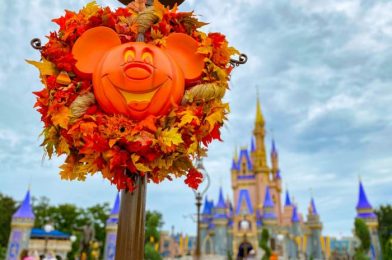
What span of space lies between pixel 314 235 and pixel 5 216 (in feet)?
107

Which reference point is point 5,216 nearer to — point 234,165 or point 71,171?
→ point 234,165

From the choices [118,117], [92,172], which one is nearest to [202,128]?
[118,117]

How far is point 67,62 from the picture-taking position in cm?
212

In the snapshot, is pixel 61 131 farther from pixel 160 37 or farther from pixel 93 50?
pixel 160 37

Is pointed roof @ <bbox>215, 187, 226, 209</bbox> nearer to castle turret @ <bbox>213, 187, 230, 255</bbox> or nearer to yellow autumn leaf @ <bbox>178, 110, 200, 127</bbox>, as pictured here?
castle turret @ <bbox>213, 187, 230, 255</bbox>

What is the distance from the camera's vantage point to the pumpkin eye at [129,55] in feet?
6.95

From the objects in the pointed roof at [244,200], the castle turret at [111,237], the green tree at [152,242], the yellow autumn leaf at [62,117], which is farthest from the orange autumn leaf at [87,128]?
the pointed roof at [244,200]

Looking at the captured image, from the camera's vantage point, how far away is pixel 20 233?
55.8 ft

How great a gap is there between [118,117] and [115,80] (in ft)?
0.77

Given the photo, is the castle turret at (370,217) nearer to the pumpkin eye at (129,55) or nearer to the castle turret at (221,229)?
the castle turret at (221,229)

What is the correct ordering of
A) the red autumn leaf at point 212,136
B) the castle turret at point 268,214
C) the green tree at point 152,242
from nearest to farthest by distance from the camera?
the red autumn leaf at point 212,136, the green tree at point 152,242, the castle turret at point 268,214

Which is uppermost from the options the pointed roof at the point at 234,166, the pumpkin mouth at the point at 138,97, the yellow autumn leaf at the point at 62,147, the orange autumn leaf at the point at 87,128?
the pointed roof at the point at 234,166

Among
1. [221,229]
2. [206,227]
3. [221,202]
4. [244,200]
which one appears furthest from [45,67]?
[206,227]

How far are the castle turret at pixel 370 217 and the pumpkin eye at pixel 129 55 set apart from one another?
23.4m
